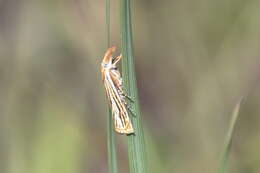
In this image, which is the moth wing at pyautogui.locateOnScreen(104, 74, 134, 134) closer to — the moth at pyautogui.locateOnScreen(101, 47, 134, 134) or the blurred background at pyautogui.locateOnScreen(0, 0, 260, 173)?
the moth at pyautogui.locateOnScreen(101, 47, 134, 134)

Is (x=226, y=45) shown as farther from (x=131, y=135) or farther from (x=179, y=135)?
(x=131, y=135)

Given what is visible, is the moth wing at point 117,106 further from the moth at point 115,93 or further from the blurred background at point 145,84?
the blurred background at point 145,84

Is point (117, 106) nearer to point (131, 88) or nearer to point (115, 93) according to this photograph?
point (115, 93)

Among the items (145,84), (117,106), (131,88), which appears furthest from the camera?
(145,84)

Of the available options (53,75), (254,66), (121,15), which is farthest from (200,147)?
(121,15)

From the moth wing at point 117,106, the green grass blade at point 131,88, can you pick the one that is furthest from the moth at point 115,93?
the green grass blade at point 131,88

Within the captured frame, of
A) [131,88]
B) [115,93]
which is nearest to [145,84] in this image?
[115,93]
